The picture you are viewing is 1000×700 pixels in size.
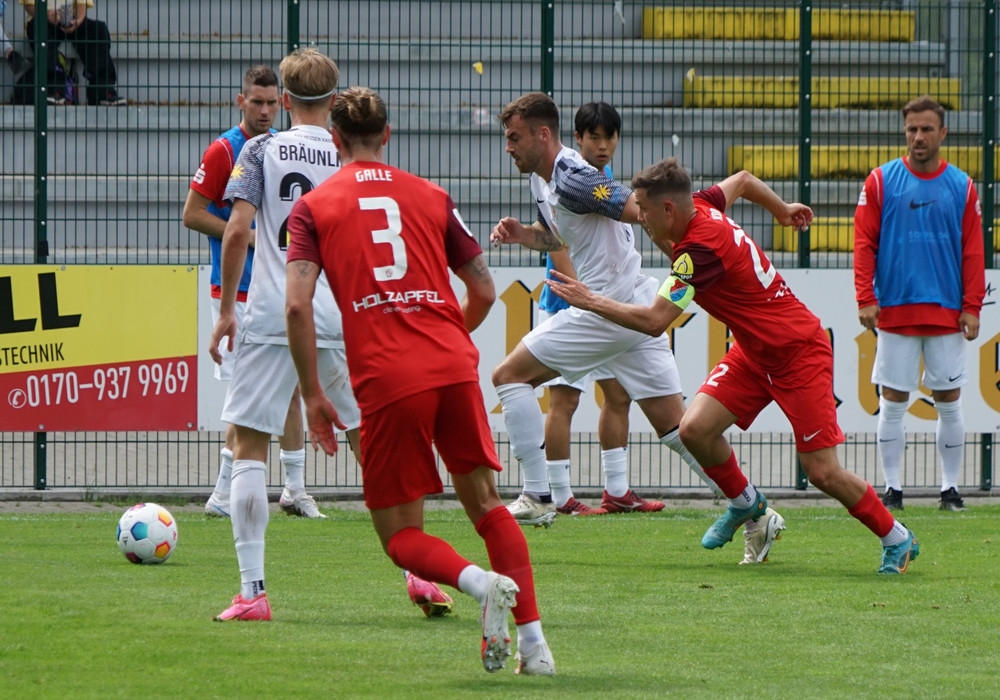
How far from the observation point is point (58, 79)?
10.8 meters

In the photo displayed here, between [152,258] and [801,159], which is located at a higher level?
[801,159]

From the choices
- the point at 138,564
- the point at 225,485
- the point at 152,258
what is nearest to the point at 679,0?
the point at 152,258

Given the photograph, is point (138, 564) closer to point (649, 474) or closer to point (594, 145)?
point (594, 145)

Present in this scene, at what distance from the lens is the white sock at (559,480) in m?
9.63

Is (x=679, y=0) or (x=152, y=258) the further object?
(x=679, y=0)

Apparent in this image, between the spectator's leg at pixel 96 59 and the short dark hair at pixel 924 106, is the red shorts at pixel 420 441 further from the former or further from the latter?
the spectator's leg at pixel 96 59

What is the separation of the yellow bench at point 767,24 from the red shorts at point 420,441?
7.65 metres

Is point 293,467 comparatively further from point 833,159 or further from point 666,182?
point 833,159

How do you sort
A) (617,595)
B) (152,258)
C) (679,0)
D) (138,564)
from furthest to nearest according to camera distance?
1. (679,0)
2. (152,258)
3. (138,564)
4. (617,595)

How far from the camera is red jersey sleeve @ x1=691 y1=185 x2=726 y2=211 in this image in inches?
283

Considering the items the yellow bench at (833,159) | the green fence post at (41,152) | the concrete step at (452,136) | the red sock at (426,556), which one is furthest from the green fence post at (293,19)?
the red sock at (426,556)

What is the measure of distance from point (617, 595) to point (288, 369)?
1.71 m

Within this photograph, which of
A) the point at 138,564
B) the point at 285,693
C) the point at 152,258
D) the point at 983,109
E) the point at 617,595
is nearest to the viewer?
the point at 285,693

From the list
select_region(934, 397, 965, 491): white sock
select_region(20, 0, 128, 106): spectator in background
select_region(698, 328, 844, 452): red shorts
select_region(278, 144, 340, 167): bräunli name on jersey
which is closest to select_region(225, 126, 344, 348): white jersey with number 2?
select_region(278, 144, 340, 167): bräunli name on jersey
